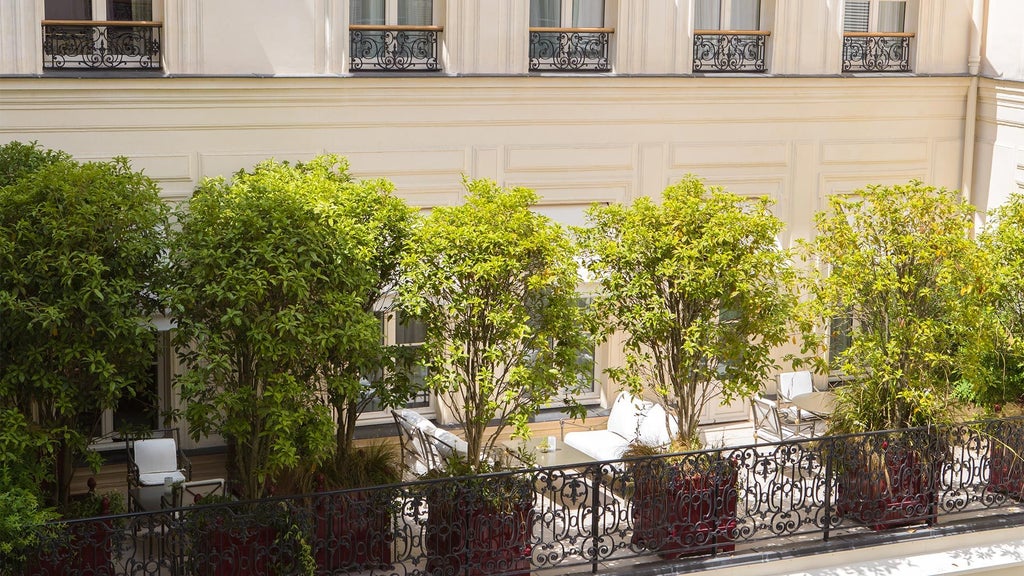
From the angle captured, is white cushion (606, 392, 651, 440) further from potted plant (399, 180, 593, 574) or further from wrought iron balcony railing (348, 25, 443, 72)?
wrought iron balcony railing (348, 25, 443, 72)

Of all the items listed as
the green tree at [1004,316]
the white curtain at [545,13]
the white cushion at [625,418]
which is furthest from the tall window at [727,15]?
the white cushion at [625,418]

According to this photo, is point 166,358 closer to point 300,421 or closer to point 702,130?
point 300,421

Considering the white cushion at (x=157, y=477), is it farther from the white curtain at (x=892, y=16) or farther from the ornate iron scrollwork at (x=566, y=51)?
the white curtain at (x=892, y=16)

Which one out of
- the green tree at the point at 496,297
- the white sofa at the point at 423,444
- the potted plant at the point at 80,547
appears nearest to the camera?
the potted plant at the point at 80,547

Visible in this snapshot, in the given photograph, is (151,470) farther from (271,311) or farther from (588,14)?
(588,14)

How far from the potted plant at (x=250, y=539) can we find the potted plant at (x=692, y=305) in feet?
7.87

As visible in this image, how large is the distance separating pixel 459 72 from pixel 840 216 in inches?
158

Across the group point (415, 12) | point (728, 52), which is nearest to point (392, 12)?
point (415, 12)

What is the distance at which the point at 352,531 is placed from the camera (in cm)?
901

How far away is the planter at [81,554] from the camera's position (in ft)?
26.6

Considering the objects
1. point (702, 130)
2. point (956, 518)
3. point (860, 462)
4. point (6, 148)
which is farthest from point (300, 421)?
point (702, 130)

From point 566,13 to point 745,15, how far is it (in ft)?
6.53

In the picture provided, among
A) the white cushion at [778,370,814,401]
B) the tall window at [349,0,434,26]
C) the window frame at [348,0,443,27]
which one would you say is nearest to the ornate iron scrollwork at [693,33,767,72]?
the window frame at [348,0,443,27]

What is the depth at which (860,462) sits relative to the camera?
10070mm
